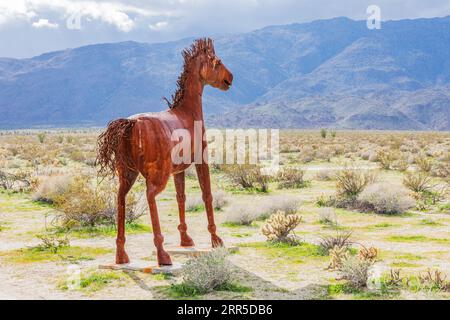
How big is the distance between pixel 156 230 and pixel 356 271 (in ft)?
9.05

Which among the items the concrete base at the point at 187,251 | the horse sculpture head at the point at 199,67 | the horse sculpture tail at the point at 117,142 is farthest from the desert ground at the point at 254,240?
the horse sculpture head at the point at 199,67

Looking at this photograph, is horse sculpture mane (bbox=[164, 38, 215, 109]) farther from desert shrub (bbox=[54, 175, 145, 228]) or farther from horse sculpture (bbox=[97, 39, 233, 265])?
desert shrub (bbox=[54, 175, 145, 228])

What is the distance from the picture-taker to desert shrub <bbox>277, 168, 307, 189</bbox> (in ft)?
64.2

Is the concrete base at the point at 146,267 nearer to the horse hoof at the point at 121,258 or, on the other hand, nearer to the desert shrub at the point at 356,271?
the horse hoof at the point at 121,258

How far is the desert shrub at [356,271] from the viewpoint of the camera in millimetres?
7582

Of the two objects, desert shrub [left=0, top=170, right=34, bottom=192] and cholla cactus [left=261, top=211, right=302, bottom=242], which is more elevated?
cholla cactus [left=261, top=211, right=302, bottom=242]

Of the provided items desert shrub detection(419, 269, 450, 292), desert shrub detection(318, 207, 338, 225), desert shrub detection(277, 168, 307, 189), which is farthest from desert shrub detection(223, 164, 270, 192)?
desert shrub detection(419, 269, 450, 292)

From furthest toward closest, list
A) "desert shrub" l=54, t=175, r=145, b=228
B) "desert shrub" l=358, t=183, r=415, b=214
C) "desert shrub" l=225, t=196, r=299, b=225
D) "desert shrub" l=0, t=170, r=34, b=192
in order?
"desert shrub" l=0, t=170, r=34, b=192, "desert shrub" l=358, t=183, r=415, b=214, "desert shrub" l=225, t=196, r=299, b=225, "desert shrub" l=54, t=175, r=145, b=228

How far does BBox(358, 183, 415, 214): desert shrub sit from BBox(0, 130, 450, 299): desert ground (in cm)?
3

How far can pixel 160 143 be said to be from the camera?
Answer: 825cm

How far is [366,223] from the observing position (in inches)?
506
